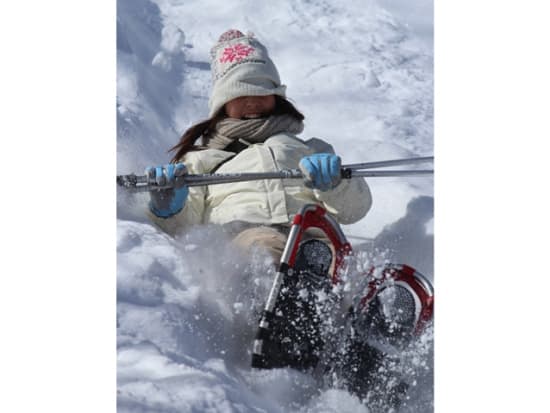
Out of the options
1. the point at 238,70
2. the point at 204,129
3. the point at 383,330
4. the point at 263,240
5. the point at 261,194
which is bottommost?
the point at 383,330

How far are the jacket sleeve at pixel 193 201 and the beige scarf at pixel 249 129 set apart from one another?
3 cm

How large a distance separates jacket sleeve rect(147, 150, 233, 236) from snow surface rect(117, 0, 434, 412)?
0.03 m

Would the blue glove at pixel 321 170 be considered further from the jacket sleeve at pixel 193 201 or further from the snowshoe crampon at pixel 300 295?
the jacket sleeve at pixel 193 201

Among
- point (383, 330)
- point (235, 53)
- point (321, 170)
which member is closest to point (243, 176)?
point (321, 170)

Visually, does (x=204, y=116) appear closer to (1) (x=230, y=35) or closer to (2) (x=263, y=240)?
(1) (x=230, y=35)

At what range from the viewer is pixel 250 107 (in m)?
2.44

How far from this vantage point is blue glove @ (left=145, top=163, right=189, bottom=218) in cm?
228

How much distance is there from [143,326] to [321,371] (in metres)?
0.36

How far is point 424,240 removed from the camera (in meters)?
2.46

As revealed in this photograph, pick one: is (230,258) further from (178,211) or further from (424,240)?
(424,240)

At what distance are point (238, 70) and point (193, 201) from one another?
0.29 meters

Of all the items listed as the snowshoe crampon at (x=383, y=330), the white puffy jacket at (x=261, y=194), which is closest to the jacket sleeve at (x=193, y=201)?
the white puffy jacket at (x=261, y=194)

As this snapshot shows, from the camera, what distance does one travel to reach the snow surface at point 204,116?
2221 mm

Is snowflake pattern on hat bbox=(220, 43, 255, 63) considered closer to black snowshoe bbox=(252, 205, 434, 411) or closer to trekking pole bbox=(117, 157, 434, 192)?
trekking pole bbox=(117, 157, 434, 192)
